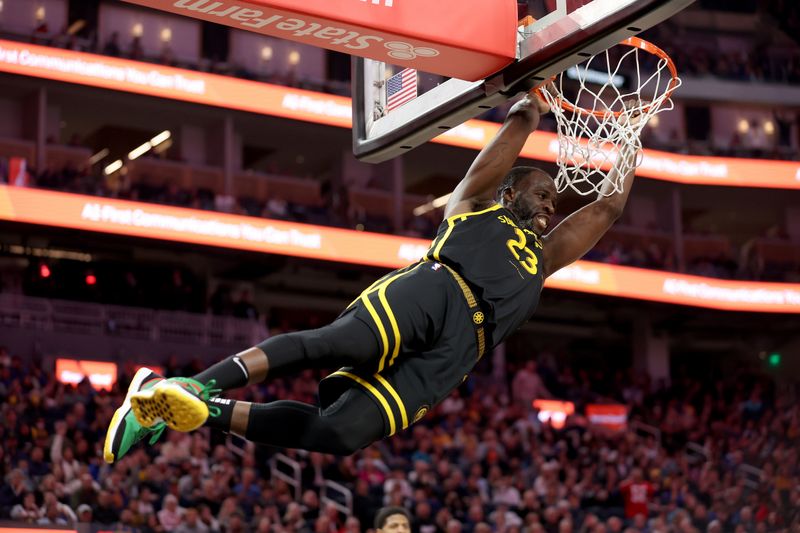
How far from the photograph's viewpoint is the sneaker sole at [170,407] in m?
5.11

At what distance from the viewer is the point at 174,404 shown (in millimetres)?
5125

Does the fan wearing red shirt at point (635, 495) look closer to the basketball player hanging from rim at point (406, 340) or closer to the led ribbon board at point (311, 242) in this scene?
the led ribbon board at point (311, 242)

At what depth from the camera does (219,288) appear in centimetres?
2475

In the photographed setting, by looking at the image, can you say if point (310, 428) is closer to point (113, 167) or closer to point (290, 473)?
point (290, 473)

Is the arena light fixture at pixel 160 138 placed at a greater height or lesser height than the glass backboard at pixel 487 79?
greater

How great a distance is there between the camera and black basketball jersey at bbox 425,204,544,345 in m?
6.09

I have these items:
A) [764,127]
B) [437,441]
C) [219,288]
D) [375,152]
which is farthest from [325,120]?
[375,152]

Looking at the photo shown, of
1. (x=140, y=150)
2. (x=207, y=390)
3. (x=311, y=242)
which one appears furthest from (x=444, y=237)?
(x=140, y=150)

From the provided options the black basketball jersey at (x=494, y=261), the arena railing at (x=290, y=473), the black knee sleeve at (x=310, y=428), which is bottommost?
the arena railing at (x=290, y=473)

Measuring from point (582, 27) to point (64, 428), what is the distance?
425 inches

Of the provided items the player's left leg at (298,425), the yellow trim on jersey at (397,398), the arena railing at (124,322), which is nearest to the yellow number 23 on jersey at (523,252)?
the yellow trim on jersey at (397,398)

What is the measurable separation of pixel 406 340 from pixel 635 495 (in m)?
13.1

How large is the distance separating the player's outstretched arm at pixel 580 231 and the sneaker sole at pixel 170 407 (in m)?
2.23

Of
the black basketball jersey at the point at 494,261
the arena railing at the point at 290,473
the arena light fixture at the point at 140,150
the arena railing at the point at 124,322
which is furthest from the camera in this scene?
the arena light fixture at the point at 140,150
